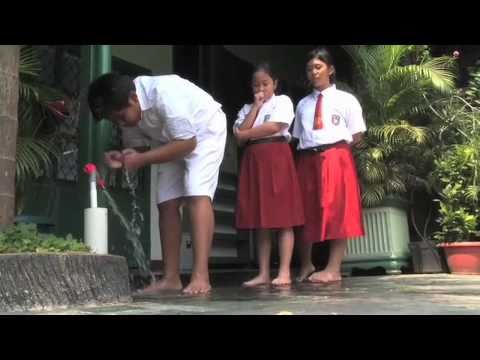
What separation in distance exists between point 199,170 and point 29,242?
118cm

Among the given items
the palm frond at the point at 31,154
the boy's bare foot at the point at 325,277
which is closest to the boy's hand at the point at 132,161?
the palm frond at the point at 31,154

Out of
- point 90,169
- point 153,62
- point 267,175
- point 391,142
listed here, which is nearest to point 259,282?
point 267,175

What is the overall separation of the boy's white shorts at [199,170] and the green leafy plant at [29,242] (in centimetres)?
96

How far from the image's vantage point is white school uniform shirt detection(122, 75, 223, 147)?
3076 millimetres

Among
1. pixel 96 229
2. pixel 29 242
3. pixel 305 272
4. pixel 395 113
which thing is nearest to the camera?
pixel 29 242

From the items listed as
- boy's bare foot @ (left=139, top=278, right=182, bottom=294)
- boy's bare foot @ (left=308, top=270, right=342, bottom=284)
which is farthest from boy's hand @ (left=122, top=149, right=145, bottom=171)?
boy's bare foot @ (left=308, top=270, right=342, bottom=284)

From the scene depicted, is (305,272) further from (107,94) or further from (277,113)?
(107,94)

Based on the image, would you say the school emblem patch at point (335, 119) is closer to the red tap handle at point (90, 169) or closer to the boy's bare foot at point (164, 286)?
the boy's bare foot at point (164, 286)

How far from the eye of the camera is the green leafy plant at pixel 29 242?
2.30 m

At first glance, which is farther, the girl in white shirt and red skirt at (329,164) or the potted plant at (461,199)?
the potted plant at (461,199)

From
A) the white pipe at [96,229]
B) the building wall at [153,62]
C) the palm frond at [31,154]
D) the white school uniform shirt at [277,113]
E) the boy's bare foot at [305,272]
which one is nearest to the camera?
the white pipe at [96,229]

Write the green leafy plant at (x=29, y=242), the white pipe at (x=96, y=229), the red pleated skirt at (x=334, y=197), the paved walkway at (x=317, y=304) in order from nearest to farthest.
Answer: the paved walkway at (x=317, y=304)
the green leafy plant at (x=29, y=242)
the white pipe at (x=96, y=229)
the red pleated skirt at (x=334, y=197)

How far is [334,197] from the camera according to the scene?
4.15 metres

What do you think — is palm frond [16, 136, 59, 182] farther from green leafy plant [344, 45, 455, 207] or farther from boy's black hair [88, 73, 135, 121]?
green leafy plant [344, 45, 455, 207]
